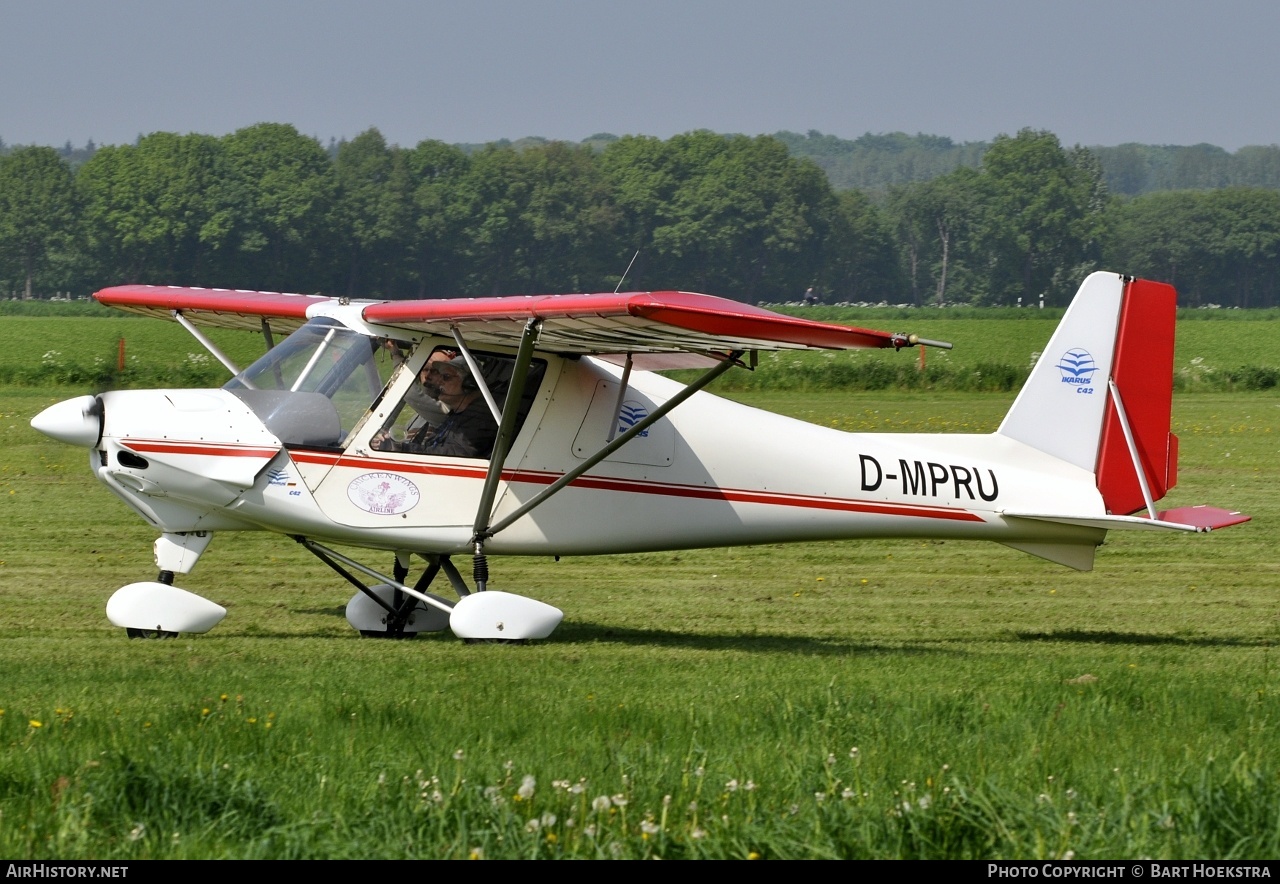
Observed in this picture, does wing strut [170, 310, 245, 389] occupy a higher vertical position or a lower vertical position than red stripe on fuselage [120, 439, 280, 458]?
higher

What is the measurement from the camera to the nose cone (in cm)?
955

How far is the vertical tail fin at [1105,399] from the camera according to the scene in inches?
452

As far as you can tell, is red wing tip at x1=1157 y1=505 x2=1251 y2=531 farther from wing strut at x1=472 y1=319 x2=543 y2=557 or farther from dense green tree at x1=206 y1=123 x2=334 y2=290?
dense green tree at x1=206 y1=123 x2=334 y2=290

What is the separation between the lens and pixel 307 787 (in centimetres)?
521

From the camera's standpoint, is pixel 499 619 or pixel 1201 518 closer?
pixel 499 619

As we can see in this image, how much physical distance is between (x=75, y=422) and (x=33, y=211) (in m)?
96.2

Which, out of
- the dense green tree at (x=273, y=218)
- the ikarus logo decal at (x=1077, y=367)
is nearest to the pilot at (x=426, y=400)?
the ikarus logo decal at (x=1077, y=367)

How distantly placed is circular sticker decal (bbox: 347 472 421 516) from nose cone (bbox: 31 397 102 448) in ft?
5.33

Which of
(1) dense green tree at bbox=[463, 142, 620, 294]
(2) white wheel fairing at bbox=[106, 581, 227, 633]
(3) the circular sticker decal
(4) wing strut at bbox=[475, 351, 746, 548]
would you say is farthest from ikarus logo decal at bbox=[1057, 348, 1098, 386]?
(1) dense green tree at bbox=[463, 142, 620, 294]

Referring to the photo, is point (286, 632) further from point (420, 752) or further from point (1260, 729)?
point (1260, 729)

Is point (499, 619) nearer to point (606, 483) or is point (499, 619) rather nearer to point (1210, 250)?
point (606, 483)

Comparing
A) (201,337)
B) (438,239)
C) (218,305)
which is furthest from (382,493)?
(438,239)

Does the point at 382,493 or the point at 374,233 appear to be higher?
the point at 374,233

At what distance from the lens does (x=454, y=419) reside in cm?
1031
